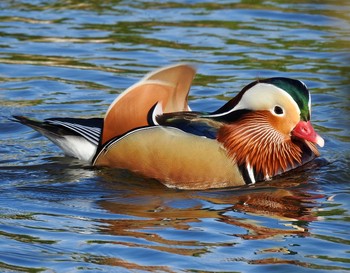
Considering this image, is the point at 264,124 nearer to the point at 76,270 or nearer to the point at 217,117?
the point at 217,117

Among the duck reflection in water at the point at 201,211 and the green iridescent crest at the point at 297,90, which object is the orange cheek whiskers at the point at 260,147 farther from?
the green iridescent crest at the point at 297,90

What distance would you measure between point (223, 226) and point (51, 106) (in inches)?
144

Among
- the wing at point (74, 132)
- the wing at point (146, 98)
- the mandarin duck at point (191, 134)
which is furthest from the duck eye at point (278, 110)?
the wing at point (74, 132)

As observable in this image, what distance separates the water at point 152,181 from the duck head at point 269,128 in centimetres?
17

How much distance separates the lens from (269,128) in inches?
263

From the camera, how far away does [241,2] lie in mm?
11891

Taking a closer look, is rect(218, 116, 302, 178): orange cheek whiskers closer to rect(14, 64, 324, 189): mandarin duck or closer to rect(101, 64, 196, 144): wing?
rect(14, 64, 324, 189): mandarin duck

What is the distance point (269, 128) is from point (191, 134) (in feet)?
2.43

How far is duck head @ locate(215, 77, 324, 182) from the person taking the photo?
6359 mm

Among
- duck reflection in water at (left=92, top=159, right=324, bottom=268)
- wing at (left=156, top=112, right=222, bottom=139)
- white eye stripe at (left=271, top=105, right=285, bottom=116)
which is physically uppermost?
white eye stripe at (left=271, top=105, right=285, bottom=116)

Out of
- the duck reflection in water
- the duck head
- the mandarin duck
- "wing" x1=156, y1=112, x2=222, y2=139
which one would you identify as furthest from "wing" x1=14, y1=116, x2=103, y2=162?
the duck head

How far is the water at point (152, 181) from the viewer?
4.47 metres

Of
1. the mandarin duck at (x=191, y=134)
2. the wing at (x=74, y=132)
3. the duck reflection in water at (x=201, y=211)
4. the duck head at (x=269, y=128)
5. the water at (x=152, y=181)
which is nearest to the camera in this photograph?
the water at (x=152, y=181)

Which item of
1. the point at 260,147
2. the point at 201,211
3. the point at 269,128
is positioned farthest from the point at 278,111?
the point at 201,211
